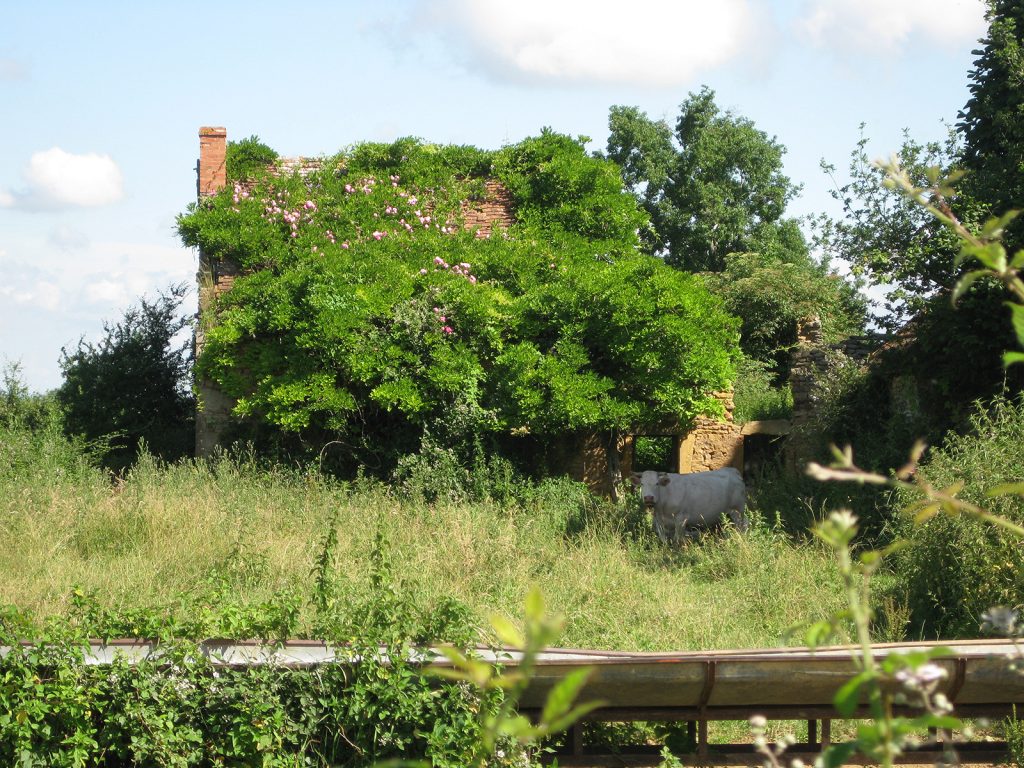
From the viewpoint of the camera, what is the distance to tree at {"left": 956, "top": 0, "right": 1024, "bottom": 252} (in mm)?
13625

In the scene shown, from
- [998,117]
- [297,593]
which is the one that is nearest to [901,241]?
[998,117]

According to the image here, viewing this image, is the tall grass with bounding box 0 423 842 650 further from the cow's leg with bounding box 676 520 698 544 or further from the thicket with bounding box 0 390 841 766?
the cow's leg with bounding box 676 520 698 544

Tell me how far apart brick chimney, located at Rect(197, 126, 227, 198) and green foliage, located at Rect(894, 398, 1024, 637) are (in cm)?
1347

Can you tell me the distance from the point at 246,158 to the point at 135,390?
465 centimetres

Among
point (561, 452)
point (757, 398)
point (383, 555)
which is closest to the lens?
point (383, 555)

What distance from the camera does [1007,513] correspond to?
9320 millimetres

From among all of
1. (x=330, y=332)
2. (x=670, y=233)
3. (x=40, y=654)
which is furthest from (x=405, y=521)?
(x=670, y=233)

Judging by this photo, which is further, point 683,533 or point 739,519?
point 739,519

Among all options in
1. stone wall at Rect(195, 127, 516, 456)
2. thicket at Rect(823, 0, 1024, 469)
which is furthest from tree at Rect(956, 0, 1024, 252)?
stone wall at Rect(195, 127, 516, 456)

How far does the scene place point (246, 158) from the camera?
19.6 metres

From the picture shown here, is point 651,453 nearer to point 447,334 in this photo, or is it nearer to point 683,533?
point 447,334

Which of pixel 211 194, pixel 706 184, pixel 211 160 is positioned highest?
pixel 706 184

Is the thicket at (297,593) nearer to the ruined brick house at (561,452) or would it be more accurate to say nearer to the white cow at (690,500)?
the white cow at (690,500)

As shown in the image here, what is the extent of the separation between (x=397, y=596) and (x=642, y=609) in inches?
123
